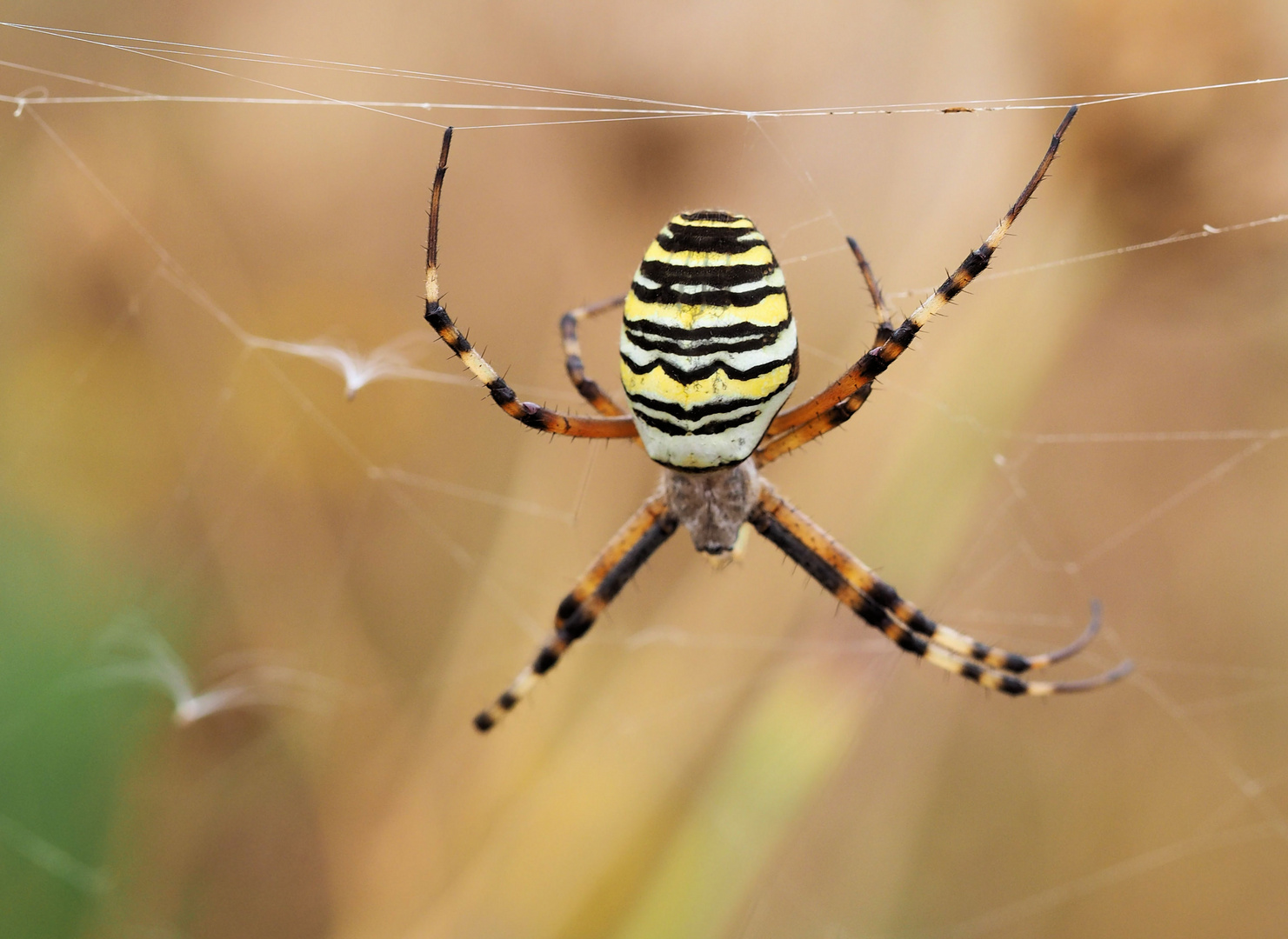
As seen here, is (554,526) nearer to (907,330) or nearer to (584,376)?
(584,376)

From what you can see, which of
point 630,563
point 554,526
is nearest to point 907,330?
point 630,563

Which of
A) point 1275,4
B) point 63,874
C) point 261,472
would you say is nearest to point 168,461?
point 261,472

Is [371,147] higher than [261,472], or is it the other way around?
[371,147]

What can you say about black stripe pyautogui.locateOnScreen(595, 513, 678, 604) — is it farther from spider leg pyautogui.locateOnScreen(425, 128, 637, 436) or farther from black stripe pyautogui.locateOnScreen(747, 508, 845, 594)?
spider leg pyautogui.locateOnScreen(425, 128, 637, 436)

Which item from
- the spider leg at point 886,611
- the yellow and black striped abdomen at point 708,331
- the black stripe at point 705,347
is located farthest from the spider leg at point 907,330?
the spider leg at point 886,611

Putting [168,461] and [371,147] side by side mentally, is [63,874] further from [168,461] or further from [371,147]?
[371,147]
